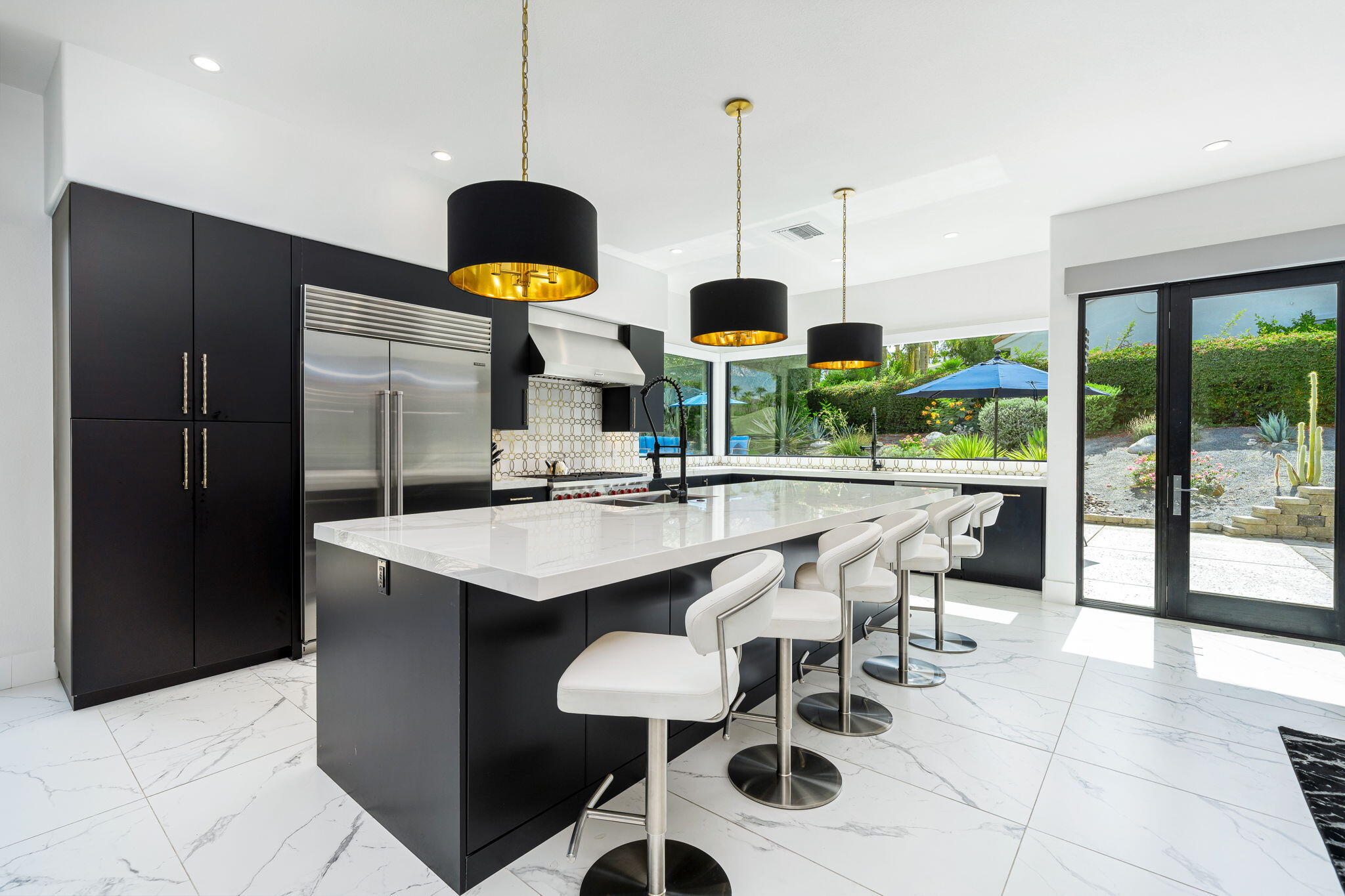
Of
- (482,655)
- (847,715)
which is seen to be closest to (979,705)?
(847,715)

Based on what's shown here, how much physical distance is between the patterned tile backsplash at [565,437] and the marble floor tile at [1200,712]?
3923 mm

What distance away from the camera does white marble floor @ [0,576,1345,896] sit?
1622 millimetres

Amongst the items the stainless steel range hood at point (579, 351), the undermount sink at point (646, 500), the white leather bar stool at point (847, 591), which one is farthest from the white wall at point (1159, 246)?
the stainless steel range hood at point (579, 351)

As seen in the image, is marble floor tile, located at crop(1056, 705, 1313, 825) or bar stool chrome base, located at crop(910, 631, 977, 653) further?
bar stool chrome base, located at crop(910, 631, 977, 653)

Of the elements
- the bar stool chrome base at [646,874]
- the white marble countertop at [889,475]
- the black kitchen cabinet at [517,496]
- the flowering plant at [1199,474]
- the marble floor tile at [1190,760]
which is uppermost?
the flowering plant at [1199,474]

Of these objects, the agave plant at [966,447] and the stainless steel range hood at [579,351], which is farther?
the agave plant at [966,447]

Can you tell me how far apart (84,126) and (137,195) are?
0.97ft

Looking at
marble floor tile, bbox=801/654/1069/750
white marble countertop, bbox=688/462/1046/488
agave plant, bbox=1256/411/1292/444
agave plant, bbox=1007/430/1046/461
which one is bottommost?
marble floor tile, bbox=801/654/1069/750

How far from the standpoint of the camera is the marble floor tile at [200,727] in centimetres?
217

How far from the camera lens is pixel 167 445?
280cm

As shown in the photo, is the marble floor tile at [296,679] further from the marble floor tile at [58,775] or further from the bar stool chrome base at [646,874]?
the bar stool chrome base at [646,874]

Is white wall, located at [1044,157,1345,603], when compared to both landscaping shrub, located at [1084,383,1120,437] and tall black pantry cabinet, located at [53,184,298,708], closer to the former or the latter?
landscaping shrub, located at [1084,383,1120,437]

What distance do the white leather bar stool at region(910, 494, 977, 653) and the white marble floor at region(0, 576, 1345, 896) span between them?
1.68 ft

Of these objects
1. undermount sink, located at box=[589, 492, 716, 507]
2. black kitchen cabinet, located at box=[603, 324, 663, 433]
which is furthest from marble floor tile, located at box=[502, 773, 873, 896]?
black kitchen cabinet, located at box=[603, 324, 663, 433]
